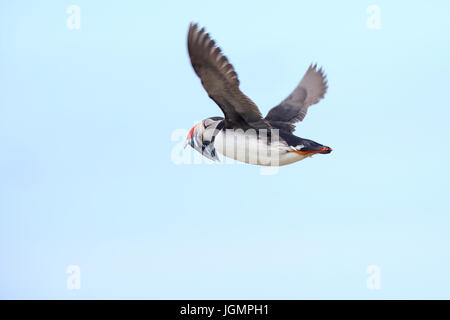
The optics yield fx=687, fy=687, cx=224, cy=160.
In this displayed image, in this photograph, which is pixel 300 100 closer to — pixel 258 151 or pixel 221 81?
pixel 258 151

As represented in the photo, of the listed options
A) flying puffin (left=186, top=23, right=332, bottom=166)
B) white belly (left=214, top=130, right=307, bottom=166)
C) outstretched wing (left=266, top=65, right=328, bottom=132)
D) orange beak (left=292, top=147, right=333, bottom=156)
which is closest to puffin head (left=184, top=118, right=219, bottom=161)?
flying puffin (left=186, top=23, right=332, bottom=166)

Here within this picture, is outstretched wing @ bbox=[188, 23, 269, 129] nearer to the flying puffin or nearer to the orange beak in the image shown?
the flying puffin

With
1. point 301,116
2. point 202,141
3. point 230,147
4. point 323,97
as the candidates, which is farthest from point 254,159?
point 323,97

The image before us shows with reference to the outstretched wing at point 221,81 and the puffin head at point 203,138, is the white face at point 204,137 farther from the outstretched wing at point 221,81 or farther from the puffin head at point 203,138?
the outstretched wing at point 221,81

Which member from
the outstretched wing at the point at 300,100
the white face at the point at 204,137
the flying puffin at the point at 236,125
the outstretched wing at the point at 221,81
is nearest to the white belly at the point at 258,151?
the flying puffin at the point at 236,125

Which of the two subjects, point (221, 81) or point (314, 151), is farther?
point (314, 151)

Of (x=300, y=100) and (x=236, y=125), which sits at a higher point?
(x=300, y=100)

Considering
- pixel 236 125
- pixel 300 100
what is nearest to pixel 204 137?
pixel 236 125
